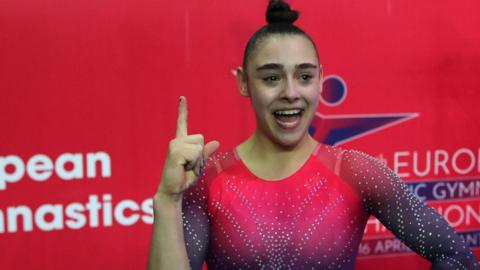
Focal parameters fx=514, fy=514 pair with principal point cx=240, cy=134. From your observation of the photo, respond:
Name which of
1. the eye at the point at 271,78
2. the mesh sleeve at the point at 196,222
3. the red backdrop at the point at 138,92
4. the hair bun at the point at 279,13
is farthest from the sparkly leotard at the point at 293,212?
the red backdrop at the point at 138,92

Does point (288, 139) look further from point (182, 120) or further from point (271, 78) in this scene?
point (182, 120)

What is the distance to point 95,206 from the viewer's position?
183 cm

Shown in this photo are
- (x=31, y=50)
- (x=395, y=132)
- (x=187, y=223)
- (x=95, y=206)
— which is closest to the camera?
(x=187, y=223)

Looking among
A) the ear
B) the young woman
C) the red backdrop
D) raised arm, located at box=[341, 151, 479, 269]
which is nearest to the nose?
the young woman

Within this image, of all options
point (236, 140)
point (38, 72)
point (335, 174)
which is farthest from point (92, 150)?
point (335, 174)

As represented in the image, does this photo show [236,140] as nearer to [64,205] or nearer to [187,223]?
[64,205]

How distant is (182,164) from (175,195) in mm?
73

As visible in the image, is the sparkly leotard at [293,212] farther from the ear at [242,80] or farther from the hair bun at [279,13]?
the hair bun at [279,13]

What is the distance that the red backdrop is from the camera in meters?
1.74

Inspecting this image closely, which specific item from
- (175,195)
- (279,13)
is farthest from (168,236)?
(279,13)

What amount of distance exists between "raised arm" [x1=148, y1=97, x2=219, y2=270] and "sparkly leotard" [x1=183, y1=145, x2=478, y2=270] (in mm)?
80

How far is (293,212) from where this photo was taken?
3.79 ft

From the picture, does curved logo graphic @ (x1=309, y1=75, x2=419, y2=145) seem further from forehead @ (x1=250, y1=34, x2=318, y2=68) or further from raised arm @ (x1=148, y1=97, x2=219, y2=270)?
raised arm @ (x1=148, y1=97, x2=219, y2=270)

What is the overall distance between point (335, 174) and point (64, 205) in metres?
1.06
